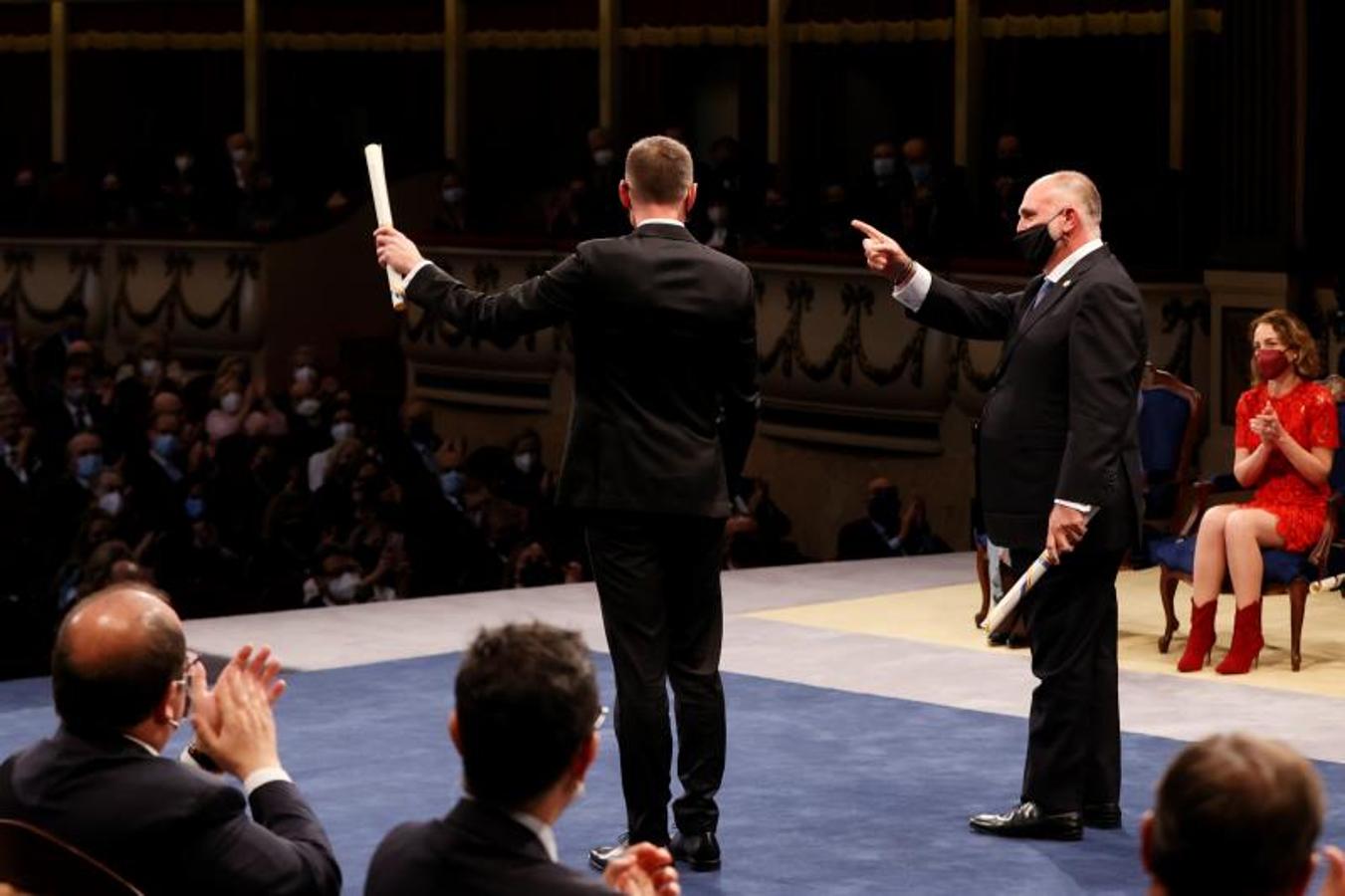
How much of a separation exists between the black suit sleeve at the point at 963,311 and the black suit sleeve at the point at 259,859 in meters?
2.80

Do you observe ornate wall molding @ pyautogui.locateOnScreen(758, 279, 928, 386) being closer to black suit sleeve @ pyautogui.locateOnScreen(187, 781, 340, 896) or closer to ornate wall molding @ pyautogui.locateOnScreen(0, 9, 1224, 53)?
ornate wall molding @ pyautogui.locateOnScreen(0, 9, 1224, 53)

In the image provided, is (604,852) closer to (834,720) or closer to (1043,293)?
(1043,293)

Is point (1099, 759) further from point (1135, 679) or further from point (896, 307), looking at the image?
point (896, 307)

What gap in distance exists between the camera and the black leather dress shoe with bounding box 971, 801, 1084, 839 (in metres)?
5.30

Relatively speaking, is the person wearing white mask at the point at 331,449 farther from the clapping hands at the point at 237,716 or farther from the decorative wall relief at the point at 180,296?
the clapping hands at the point at 237,716

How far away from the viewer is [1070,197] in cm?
538

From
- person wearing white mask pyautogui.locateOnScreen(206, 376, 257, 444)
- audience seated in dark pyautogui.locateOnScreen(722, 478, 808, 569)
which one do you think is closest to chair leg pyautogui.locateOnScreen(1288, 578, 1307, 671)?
audience seated in dark pyautogui.locateOnScreen(722, 478, 808, 569)

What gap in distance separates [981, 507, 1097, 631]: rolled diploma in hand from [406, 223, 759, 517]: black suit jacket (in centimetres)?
62

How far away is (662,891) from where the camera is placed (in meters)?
2.80

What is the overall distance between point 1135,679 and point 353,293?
11.7 metres

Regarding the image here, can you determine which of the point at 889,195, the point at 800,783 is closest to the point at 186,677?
the point at 800,783

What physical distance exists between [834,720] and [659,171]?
2.19m

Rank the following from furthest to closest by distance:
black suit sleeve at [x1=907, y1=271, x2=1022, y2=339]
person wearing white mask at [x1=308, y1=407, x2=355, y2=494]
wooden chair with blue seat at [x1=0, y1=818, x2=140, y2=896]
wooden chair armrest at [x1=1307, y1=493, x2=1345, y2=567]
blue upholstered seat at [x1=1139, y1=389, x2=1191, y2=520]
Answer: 1. person wearing white mask at [x1=308, y1=407, x2=355, y2=494]
2. blue upholstered seat at [x1=1139, y1=389, x2=1191, y2=520]
3. wooden chair armrest at [x1=1307, y1=493, x2=1345, y2=567]
4. black suit sleeve at [x1=907, y1=271, x2=1022, y2=339]
5. wooden chair with blue seat at [x1=0, y1=818, x2=140, y2=896]

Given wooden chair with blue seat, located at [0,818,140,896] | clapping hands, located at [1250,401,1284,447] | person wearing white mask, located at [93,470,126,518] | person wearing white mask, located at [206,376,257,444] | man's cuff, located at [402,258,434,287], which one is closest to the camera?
wooden chair with blue seat, located at [0,818,140,896]
